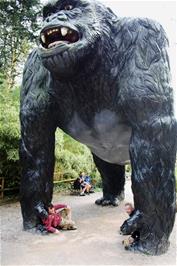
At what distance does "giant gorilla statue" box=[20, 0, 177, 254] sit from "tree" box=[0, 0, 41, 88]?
993cm

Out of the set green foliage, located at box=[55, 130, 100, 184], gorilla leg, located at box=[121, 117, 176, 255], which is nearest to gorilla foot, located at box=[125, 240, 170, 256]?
gorilla leg, located at box=[121, 117, 176, 255]

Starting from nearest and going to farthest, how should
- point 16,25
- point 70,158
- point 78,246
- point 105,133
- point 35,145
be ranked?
point 78,246, point 105,133, point 35,145, point 70,158, point 16,25

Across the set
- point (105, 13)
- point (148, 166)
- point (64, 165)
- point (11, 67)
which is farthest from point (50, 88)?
point (11, 67)

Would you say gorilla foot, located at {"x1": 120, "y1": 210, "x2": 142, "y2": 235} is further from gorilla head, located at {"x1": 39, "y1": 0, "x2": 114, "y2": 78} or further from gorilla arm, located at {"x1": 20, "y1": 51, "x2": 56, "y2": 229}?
gorilla head, located at {"x1": 39, "y1": 0, "x2": 114, "y2": 78}

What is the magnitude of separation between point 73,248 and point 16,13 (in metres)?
11.8

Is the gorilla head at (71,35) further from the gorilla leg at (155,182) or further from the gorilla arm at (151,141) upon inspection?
the gorilla leg at (155,182)

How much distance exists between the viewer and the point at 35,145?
552 centimetres

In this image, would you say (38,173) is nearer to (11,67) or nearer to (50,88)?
(50,88)

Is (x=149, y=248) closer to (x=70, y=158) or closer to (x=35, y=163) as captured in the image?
(x=35, y=163)

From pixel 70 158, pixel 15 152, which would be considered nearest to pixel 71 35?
pixel 15 152

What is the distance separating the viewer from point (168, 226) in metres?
4.61

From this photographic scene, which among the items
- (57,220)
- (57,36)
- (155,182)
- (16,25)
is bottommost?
(57,220)

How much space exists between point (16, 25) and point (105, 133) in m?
10.7

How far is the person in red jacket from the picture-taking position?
17.8 ft
